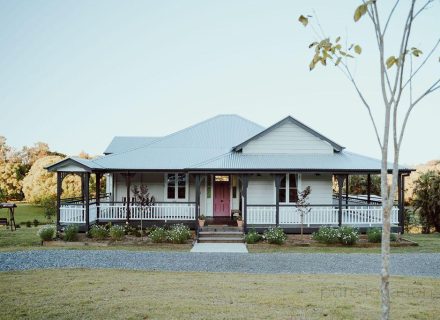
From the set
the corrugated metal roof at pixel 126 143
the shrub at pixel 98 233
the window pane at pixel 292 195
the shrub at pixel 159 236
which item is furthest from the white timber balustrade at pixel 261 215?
the corrugated metal roof at pixel 126 143

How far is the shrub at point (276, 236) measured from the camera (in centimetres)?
1689

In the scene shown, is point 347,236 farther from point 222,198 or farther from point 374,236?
point 222,198

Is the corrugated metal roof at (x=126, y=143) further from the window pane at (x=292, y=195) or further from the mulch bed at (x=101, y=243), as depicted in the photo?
the window pane at (x=292, y=195)

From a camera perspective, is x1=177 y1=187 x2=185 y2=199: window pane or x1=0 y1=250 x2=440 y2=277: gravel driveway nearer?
x1=0 y1=250 x2=440 y2=277: gravel driveway

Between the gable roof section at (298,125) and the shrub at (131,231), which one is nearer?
the shrub at (131,231)

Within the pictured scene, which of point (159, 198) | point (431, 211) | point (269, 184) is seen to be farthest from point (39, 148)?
point (431, 211)

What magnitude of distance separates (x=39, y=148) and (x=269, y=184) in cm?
6255

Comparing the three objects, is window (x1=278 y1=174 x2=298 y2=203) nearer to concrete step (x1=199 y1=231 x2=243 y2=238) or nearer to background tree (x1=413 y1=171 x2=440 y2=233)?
concrete step (x1=199 y1=231 x2=243 y2=238)

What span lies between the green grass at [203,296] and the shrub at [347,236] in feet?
19.9

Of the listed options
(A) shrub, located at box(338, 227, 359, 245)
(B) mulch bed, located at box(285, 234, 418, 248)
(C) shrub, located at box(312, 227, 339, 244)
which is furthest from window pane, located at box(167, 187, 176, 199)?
(A) shrub, located at box(338, 227, 359, 245)

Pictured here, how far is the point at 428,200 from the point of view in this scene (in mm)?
24125

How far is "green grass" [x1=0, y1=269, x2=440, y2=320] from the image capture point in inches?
281

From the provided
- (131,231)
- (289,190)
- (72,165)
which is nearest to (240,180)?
(289,190)

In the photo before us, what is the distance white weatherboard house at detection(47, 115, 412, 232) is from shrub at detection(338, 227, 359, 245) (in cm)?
113
